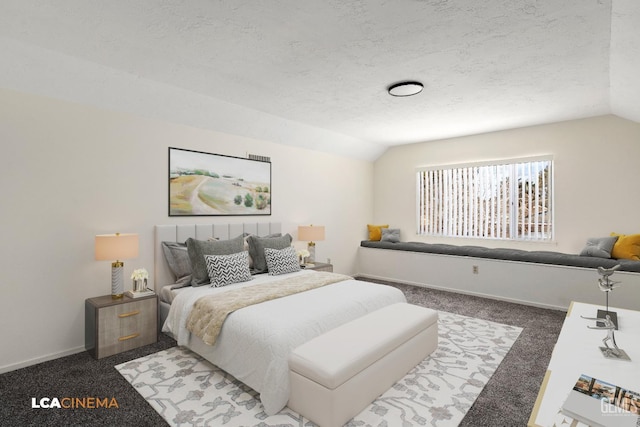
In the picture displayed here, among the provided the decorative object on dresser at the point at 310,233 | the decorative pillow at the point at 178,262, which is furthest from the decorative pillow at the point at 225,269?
the decorative object on dresser at the point at 310,233

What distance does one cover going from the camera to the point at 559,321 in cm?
377

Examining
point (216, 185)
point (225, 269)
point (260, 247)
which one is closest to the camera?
point (225, 269)

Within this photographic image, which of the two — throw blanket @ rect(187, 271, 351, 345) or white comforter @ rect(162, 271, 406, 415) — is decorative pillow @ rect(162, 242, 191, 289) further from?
throw blanket @ rect(187, 271, 351, 345)

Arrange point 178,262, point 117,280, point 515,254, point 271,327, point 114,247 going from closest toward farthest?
point 271,327, point 114,247, point 117,280, point 178,262, point 515,254

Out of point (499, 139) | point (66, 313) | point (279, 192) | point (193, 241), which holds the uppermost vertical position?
point (499, 139)

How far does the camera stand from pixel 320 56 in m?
2.65

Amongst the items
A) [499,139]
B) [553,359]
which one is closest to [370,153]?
[499,139]

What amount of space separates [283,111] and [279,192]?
1.29 m

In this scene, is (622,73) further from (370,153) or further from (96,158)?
(96,158)

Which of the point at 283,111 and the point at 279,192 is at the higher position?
the point at 283,111

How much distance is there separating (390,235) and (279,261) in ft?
10.1

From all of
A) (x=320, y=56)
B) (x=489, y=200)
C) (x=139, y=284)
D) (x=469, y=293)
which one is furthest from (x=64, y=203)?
(x=489, y=200)

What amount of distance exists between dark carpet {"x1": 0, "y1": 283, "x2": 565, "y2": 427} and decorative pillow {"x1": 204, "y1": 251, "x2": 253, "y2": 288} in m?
0.76

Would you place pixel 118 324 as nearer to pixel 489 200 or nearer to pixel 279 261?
pixel 279 261
